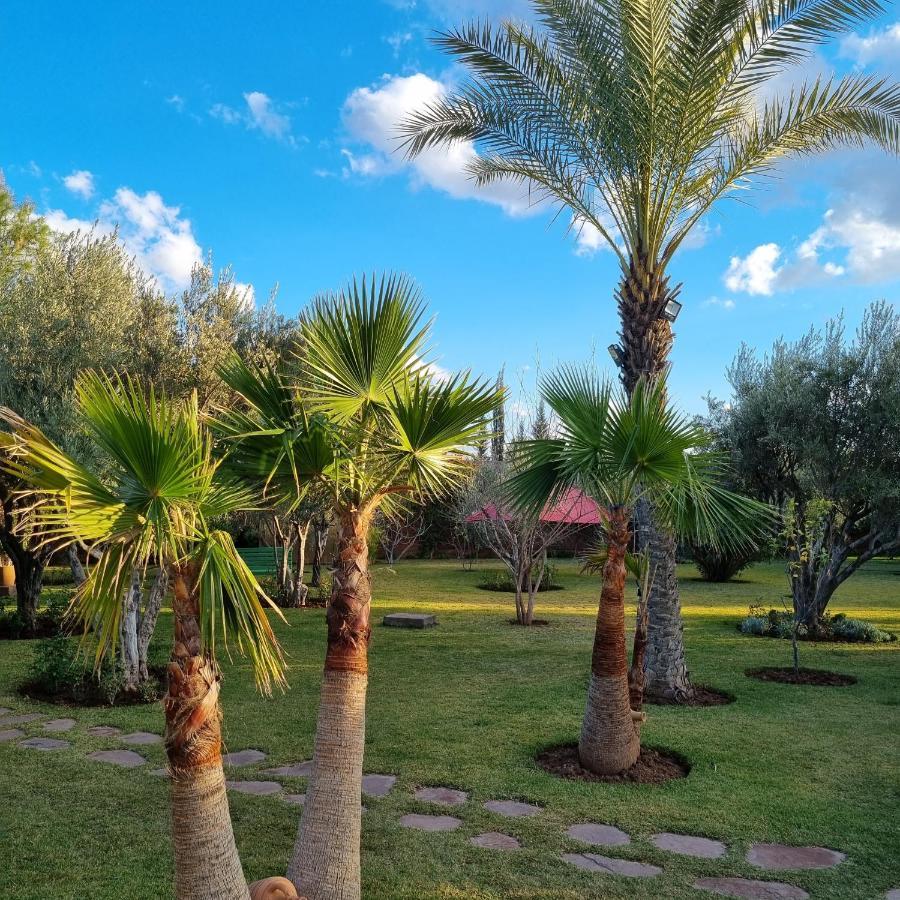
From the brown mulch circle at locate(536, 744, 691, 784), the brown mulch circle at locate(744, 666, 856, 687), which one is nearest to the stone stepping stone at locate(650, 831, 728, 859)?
the brown mulch circle at locate(536, 744, 691, 784)

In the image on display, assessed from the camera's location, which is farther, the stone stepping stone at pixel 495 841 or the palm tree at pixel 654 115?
the palm tree at pixel 654 115

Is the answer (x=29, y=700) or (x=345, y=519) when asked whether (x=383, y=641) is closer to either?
(x=29, y=700)

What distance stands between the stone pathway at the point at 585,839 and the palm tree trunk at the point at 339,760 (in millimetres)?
1238

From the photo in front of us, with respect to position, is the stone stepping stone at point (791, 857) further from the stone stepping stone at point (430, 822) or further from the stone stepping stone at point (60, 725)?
the stone stepping stone at point (60, 725)

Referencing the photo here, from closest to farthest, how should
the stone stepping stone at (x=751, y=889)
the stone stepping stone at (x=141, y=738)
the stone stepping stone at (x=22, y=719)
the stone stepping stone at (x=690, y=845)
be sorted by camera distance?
the stone stepping stone at (x=751, y=889)
the stone stepping stone at (x=690, y=845)
the stone stepping stone at (x=141, y=738)
the stone stepping stone at (x=22, y=719)

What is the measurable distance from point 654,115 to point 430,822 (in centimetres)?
722

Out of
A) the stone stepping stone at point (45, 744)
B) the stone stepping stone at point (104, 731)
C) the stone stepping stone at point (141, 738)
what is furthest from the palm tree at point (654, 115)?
the stone stepping stone at point (45, 744)

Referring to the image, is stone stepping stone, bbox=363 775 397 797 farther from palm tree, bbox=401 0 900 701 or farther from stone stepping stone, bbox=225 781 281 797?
palm tree, bbox=401 0 900 701

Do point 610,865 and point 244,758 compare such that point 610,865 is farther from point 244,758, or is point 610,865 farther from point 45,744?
point 45,744

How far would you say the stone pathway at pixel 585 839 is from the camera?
14.3 ft

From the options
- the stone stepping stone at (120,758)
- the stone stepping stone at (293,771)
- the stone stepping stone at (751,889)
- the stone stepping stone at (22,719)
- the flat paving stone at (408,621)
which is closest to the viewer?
the stone stepping stone at (751,889)

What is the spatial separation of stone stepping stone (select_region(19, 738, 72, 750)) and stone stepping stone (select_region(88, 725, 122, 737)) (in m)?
0.32

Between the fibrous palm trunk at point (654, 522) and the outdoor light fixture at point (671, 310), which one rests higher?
the outdoor light fixture at point (671, 310)

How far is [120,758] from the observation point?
656 cm
